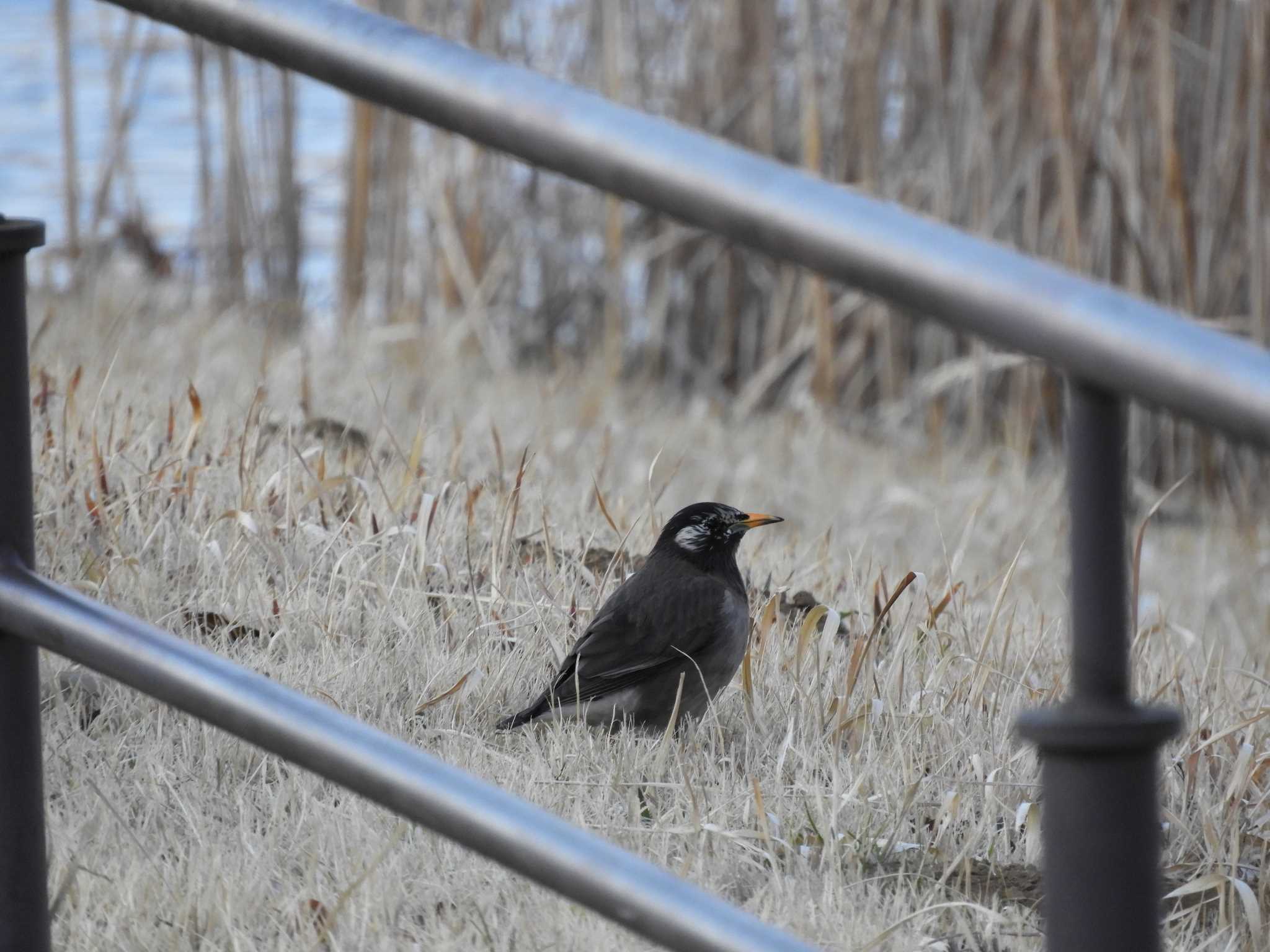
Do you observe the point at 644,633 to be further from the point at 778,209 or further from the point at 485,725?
the point at 778,209

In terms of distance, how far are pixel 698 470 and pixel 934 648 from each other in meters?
2.49

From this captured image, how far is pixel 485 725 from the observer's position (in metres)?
1.84

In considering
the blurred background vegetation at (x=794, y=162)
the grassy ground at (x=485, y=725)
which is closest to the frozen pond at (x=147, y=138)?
the blurred background vegetation at (x=794, y=162)

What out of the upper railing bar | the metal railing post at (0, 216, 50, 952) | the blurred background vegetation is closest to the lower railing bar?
the metal railing post at (0, 216, 50, 952)

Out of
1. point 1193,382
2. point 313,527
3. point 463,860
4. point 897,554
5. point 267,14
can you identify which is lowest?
point 897,554

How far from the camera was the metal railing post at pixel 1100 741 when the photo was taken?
2.18 ft

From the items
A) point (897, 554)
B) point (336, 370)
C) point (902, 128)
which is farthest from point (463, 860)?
point (902, 128)

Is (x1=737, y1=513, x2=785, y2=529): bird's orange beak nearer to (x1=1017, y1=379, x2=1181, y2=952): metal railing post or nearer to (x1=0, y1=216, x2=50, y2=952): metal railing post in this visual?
(x1=0, y1=216, x2=50, y2=952): metal railing post

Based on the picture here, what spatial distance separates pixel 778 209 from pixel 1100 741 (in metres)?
0.28

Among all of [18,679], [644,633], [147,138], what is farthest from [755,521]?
[147,138]

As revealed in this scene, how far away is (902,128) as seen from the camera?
17.7 ft

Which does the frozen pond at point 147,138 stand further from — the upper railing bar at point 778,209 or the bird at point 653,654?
the upper railing bar at point 778,209

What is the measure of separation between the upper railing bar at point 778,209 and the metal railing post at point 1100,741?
0.05 meters

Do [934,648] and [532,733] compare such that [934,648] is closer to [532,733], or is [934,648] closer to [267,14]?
[532,733]
